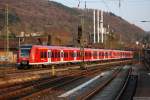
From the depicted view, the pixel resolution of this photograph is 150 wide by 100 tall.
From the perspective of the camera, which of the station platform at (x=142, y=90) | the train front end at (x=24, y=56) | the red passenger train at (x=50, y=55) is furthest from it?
the red passenger train at (x=50, y=55)

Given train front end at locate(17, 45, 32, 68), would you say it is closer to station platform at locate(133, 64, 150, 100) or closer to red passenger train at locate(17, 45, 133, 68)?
red passenger train at locate(17, 45, 133, 68)

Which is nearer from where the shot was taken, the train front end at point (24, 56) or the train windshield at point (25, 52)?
the train front end at point (24, 56)

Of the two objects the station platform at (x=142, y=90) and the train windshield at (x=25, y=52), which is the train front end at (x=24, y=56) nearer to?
the train windshield at (x=25, y=52)

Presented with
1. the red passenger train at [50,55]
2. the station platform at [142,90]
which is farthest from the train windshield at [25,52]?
the station platform at [142,90]

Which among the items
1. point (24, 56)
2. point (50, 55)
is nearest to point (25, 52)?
point (24, 56)

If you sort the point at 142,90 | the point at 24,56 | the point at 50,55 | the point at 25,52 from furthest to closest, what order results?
the point at 50,55
the point at 25,52
the point at 24,56
the point at 142,90

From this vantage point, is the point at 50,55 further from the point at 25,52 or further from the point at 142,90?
the point at 142,90

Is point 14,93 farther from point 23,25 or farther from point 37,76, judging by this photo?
point 23,25

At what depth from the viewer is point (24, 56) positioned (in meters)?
52.2

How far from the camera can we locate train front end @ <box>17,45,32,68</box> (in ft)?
170

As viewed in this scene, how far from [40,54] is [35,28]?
146442mm

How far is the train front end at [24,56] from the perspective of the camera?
170ft

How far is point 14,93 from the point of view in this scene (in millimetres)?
24594

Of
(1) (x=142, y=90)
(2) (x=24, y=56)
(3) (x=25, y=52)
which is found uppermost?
(3) (x=25, y=52)
